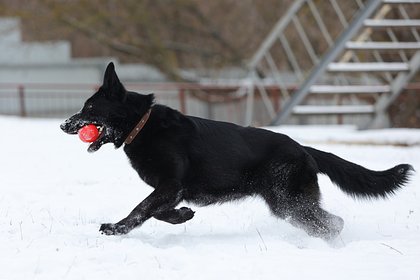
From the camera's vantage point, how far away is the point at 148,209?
495 cm

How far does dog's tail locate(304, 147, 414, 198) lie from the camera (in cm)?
532

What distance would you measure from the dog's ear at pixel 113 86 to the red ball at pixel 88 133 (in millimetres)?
294

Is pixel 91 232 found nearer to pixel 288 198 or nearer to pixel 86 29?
pixel 288 198

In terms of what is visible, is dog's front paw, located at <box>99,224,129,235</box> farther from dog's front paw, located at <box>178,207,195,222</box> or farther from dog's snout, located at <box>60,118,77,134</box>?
dog's snout, located at <box>60,118,77,134</box>

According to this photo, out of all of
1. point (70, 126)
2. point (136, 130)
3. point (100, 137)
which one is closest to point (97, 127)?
point (100, 137)

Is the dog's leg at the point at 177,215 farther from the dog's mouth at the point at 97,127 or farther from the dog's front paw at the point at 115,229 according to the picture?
the dog's mouth at the point at 97,127

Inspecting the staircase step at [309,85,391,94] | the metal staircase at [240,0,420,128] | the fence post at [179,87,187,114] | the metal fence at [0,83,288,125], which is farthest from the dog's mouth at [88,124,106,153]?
the metal fence at [0,83,288,125]

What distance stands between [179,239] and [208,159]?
2.16ft

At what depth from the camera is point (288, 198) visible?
5.20m

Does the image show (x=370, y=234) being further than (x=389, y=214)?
No

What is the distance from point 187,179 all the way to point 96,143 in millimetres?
775

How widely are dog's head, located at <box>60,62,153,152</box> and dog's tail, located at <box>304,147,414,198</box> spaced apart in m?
1.49

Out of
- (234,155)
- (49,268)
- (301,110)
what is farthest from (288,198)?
(301,110)

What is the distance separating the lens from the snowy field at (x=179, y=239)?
3.96 metres
